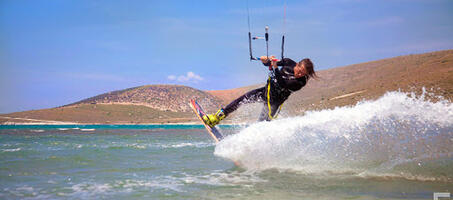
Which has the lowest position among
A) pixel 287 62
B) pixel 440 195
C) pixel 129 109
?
pixel 440 195

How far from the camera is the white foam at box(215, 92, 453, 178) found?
6.30 metres

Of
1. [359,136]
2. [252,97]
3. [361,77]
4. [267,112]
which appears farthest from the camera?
[361,77]

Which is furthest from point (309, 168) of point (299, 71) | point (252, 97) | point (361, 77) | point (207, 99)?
point (207, 99)

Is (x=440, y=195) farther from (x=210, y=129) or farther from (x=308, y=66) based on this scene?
(x=210, y=129)

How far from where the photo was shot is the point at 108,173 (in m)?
6.83

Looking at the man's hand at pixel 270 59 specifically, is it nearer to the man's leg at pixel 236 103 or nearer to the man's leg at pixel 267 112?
the man's leg at pixel 236 103

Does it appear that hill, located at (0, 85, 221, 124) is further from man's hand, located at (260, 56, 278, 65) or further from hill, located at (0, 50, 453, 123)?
man's hand, located at (260, 56, 278, 65)

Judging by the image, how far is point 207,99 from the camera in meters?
119

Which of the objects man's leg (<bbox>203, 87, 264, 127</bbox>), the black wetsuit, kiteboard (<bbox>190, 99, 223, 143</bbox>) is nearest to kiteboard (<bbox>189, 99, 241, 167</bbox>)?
kiteboard (<bbox>190, 99, 223, 143</bbox>)

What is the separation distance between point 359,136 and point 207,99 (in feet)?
370

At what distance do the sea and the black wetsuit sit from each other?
62 cm

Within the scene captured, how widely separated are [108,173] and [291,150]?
3600 millimetres

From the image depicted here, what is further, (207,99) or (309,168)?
(207,99)

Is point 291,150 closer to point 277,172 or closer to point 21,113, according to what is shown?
point 277,172
